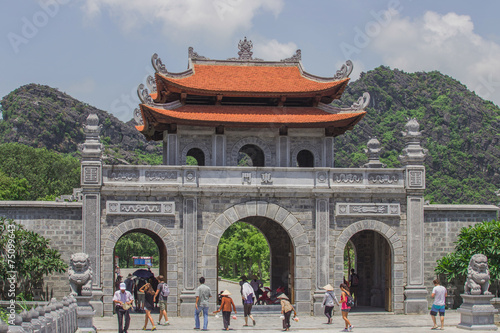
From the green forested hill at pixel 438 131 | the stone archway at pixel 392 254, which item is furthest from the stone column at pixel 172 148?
the green forested hill at pixel 438 131

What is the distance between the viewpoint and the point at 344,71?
30422 millimetres

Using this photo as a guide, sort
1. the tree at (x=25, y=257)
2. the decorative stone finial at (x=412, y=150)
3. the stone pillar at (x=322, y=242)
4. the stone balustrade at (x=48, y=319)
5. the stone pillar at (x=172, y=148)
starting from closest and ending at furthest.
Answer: the stone balustrade at (x=48, y=319), the tree at (x=25, y=257), the stone pillar at (x=322, y=242), the decorative stone finial at (x=412, y=150), the stone pillar at (x=172, y=148)

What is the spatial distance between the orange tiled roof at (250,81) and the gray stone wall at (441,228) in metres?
6.73

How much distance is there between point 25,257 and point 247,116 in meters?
10.3

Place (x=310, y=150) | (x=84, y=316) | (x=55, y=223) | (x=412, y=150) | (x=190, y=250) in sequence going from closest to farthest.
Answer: (x=84, y=316)
(x=55, y=223)
(x=190, y=250)
(x=412, y=150)
(x=310, y=150)

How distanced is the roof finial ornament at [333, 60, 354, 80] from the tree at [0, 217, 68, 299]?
13.9 m

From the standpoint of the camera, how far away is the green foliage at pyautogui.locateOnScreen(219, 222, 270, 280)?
167 ft

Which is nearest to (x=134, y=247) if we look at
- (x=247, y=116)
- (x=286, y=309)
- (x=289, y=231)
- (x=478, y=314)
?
(x=247, y=116)

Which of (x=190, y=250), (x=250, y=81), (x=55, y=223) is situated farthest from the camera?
(x=250, y=81)

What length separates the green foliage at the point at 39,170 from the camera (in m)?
60.1

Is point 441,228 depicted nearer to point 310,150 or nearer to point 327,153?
point 327,153

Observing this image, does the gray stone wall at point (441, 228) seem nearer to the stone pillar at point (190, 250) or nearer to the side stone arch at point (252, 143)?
the side stone arch at point (252, 143)

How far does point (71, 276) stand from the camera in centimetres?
2047

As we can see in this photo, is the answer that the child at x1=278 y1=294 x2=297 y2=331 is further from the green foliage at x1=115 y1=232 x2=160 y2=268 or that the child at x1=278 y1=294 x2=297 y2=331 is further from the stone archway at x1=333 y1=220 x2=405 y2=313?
the green foliage at x1=115 y1=232 x2=160 y2=268
